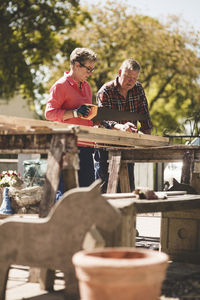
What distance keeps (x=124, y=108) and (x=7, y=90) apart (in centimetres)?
1864

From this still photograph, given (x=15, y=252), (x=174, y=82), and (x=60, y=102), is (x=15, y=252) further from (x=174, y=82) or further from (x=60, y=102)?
(x=174, y=82)

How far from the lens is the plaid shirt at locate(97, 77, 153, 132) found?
6266 millimetres

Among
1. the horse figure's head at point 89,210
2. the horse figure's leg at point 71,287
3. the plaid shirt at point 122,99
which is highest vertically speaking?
the plaid shirt at point 122,99

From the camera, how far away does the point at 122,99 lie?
636 cm

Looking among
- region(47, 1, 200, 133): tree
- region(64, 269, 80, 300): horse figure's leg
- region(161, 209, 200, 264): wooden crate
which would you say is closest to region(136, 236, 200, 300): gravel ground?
region(161, 209, 200, 264): wooden crate

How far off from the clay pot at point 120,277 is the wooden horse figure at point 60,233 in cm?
38

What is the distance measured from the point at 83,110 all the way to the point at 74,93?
463 millimetres

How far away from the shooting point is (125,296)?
268 cm

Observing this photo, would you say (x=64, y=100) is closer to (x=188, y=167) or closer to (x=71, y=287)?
(x=188, y=167)

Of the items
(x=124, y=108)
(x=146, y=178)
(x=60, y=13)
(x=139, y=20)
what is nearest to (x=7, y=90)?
(x=60, y=13)

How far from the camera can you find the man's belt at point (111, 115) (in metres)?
5.32

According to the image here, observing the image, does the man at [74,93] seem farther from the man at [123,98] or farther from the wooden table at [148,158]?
the wooden table at [148,158]

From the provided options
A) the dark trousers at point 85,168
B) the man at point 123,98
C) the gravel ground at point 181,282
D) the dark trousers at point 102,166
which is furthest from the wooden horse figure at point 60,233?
the dark trousers at point 102,166

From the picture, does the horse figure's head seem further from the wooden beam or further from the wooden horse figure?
the wooden beam
